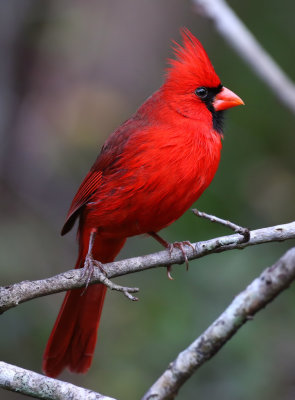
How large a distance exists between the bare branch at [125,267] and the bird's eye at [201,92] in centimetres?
92

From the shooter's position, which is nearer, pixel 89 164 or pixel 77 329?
pixel 77 329

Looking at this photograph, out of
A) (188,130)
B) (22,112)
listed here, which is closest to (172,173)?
(188,130)

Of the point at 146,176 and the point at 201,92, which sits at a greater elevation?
the point at 201,92

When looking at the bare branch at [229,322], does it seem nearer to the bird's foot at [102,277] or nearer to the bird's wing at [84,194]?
the bird's foot at [102,277]

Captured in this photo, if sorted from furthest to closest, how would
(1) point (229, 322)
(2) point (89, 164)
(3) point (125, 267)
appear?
(2) point (89, 164) → (3) point (125, 267) → (1) point (229, 322)

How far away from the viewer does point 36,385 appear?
223 cm

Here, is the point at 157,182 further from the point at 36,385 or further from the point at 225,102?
the point at 36,385

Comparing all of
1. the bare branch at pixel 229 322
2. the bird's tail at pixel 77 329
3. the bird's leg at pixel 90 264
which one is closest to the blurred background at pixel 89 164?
the bird's tail at pixel 77 329

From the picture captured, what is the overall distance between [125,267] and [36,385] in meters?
0.64

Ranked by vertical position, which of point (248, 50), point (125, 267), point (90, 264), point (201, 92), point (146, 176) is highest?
point (248, 50)

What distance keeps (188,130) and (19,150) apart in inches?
95.9

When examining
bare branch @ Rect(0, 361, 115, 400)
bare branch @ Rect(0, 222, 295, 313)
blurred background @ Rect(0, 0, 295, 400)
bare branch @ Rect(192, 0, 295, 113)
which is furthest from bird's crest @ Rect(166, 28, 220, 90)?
bare branch @ Rect(0, 361, 115, 400)

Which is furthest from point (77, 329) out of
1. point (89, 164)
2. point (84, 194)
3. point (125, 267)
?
point (89, 164)

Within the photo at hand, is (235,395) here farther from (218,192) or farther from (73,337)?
(218,192)
